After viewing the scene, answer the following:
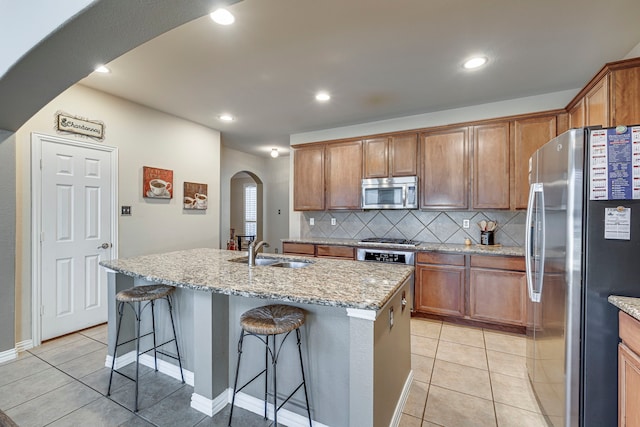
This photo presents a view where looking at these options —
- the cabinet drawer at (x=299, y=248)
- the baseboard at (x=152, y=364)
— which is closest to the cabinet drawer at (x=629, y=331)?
the baseboard at (x=152, y=364)

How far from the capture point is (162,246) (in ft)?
12.4

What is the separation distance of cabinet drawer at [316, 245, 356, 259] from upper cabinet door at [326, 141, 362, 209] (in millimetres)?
652

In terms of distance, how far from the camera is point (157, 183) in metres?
3.71

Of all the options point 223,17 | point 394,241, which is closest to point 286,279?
point 223,17

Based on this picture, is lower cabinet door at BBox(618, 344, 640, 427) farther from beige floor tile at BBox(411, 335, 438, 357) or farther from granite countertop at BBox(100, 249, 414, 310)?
beige floor tile at BBox(411, 335, 438, 357)

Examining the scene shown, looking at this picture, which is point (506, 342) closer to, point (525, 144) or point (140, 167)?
point (525, 144)

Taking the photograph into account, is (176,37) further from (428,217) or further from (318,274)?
(428,217)

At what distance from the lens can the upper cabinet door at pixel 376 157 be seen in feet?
12.8

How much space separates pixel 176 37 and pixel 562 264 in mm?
2937

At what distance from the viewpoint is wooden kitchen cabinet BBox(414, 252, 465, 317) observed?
126 inches

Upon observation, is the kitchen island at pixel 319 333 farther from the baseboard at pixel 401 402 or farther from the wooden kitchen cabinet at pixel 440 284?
the wooden kitchen cabinet at pixel 440 284

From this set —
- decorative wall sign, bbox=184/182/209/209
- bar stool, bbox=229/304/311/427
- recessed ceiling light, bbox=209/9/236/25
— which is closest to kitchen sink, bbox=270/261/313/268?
bar stool, bbox=229/304/311/427

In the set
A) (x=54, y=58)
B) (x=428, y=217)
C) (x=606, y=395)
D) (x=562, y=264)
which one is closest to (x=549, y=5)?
(x=562, y=264)

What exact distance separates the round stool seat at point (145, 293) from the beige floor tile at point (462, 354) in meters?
2.39
